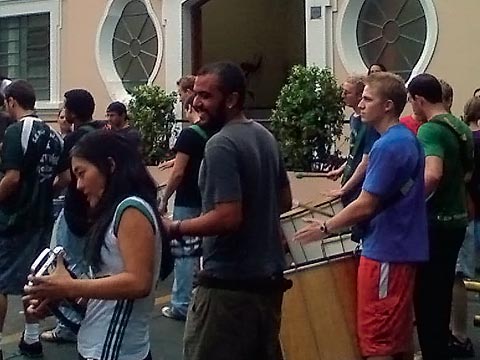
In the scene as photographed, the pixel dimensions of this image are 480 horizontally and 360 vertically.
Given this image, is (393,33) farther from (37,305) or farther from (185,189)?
(37,305)

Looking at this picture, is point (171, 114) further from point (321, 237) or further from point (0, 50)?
point (321, 237)

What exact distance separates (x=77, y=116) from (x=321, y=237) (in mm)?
2678

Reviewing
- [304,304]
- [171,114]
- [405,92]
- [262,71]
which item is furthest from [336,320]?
[262,71]

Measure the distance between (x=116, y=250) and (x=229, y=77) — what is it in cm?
96

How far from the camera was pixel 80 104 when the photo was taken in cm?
662

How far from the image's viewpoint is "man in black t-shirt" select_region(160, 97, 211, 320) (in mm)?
6832

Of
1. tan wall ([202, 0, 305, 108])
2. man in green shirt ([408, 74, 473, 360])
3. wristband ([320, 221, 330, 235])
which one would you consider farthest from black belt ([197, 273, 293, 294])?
tan wall ([202, 0, 305, 108])

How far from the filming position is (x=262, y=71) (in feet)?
53.0

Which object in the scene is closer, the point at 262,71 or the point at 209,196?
the point at 209,196

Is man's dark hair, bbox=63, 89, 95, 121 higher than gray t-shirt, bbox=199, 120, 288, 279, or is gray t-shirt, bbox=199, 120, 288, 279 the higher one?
man's dark hair, bbox=63, 89, 95, 121

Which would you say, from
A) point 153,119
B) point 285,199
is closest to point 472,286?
point 285,199

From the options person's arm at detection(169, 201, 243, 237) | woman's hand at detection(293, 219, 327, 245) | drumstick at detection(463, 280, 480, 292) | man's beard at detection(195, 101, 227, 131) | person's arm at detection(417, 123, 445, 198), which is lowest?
drumstick at detection(463, 280, 480, 292)

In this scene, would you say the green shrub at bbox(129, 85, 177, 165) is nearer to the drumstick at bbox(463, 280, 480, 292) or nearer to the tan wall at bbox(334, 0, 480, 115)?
the tan wall at bbox(334, 0, 480, 115)

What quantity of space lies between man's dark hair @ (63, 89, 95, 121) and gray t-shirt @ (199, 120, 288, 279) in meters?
2.74
